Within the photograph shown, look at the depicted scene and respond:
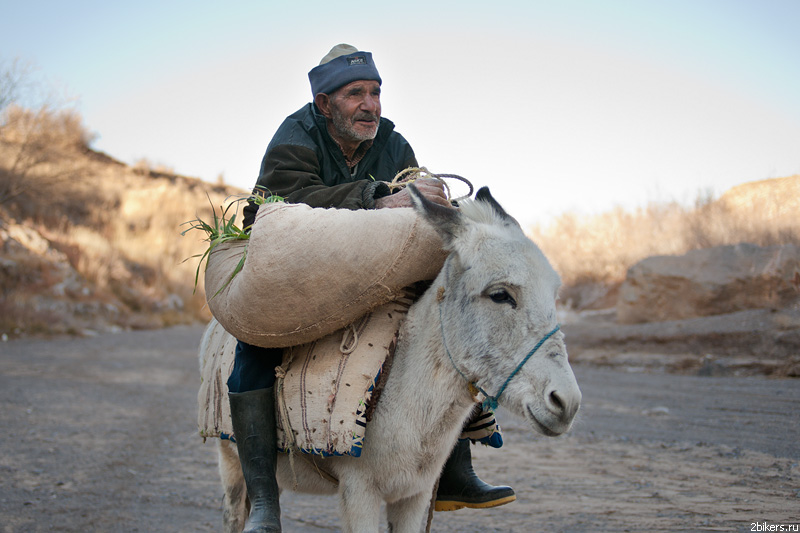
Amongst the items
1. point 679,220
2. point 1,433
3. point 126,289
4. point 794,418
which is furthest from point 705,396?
point 126,289

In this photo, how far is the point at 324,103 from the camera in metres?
3.63

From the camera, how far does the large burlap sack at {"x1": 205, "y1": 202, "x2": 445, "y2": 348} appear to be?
2.66 meters

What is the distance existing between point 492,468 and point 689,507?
81.8 inches

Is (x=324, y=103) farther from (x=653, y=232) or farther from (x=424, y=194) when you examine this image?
(x=653, y=232)

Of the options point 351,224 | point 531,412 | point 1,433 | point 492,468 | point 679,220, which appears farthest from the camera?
point 679,220

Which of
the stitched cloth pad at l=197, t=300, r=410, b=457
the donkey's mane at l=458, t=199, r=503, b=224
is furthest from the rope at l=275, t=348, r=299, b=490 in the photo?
the donkey's mane at l=458, t=199, r=503, b=224

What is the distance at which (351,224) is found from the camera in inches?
106

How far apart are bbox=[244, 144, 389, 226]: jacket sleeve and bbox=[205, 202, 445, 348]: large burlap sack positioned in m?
0.28

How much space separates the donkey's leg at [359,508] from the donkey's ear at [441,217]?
1.15m

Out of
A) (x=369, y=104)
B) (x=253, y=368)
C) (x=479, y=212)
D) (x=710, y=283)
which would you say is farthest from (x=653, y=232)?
(x=253, y=368)

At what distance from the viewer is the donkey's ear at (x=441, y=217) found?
2.63 metres

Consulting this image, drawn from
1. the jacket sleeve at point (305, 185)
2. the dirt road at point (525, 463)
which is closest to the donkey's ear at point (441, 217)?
the jacket sleeve at point (305, 185)

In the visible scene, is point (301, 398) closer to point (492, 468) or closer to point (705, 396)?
point (492, 468)

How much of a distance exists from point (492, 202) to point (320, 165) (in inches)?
42.0
